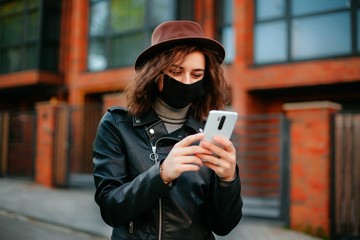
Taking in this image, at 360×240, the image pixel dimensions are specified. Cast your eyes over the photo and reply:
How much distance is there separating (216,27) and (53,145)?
5.32 meters

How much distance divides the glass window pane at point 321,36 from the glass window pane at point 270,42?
0.91 feet

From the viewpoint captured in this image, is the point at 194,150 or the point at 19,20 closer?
the point at 194,150

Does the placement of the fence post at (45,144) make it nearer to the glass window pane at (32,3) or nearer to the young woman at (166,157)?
the glass window pane at (32,3)

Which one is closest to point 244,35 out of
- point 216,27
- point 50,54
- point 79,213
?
point 216,27

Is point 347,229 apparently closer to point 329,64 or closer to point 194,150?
point 329,64

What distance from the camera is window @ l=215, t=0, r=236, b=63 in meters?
11.5

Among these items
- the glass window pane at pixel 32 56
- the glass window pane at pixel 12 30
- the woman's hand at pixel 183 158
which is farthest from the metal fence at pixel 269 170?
the glass window pane at pixel 12 30

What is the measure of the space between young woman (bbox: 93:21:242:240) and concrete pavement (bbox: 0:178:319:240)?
14.7 feet

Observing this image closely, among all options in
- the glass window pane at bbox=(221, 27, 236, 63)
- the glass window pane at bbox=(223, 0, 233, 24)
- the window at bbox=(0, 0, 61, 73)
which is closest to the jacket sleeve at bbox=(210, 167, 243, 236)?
the glass window pane at bbox=(221, 27, 236, 63)

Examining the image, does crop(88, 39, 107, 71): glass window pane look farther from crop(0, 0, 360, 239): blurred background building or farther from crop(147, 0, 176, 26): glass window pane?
crop(147, 0, 176, 26): glass window pane

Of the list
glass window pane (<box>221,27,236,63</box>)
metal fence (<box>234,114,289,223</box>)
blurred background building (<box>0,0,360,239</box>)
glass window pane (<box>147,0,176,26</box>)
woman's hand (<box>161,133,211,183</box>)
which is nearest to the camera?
woman's hand (<box>161,133,211,183</box>)

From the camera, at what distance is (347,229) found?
6.34 metres

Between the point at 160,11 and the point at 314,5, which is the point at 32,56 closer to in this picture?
the point at 160,11

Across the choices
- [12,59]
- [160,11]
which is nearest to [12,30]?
[12,59]
